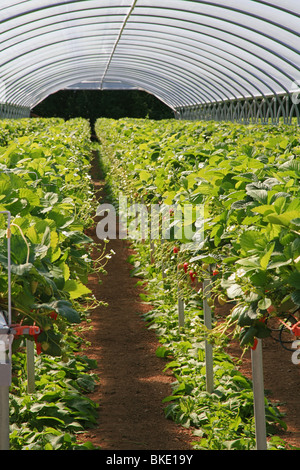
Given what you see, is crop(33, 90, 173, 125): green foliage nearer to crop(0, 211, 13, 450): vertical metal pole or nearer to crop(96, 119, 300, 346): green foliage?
crop(96, 119, 300, 346): green foliage

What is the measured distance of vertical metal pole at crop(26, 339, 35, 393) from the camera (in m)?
4.00

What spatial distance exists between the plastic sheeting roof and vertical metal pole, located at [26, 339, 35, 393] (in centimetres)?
818

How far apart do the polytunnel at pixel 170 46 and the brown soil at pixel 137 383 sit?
710 centimetres

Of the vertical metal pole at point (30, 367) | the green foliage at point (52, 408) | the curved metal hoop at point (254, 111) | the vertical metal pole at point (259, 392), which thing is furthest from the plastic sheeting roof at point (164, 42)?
the vertical metal pole at point (259, 392)

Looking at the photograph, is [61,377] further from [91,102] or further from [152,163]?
[91,102]

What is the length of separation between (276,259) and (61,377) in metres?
2.55

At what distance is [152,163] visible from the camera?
641 centimetres

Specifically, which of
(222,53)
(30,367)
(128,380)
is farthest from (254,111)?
(30,367)

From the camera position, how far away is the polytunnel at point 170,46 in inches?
470

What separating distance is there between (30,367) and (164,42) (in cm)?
1461

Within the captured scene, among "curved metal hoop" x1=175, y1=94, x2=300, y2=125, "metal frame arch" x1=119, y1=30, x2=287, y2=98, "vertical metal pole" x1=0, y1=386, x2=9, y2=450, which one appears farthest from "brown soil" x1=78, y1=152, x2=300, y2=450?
"curved metal hoop" x1=175, y1=94, x2=300, y2=125

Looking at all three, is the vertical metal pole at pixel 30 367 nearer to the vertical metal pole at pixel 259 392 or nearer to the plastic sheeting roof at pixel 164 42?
the vertical metal pole at pixel 259 392

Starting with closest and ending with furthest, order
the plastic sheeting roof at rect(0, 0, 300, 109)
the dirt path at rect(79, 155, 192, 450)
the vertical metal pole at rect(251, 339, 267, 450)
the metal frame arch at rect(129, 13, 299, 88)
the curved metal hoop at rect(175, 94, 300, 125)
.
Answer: the vertical metal pole at rect(251, 339, 267, 450), the dirt path at rect(79, 155, 192, 450), the plastic sheeting roof at rect(0, 0, 300, 109), the metal frame arch at rect(129, 13, 299, 88), the curved metal hoop at rect(175, 94, 300, 125)

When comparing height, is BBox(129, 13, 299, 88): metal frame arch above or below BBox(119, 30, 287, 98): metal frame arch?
below
